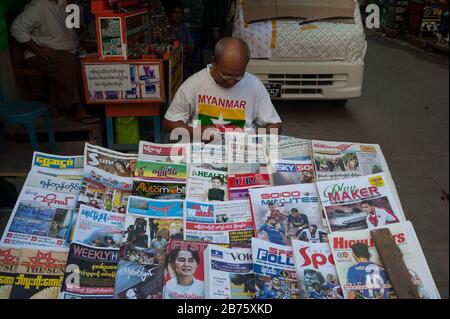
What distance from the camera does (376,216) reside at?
1334 millimetres

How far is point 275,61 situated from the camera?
4.78 m

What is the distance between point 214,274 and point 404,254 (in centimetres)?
54

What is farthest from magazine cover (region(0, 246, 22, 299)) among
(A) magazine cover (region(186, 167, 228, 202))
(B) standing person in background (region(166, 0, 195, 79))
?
(B) standing person in background (region(166, 0, 195, 79))

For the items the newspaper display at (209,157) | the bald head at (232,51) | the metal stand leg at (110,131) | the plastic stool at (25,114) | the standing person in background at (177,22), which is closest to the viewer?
the newspaper display at (209,157)

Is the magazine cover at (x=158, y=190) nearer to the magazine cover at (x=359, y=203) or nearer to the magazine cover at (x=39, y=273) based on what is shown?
the magazine cover at (x=39, y=273)

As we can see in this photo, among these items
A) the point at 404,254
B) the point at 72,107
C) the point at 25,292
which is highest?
the point at 404,254

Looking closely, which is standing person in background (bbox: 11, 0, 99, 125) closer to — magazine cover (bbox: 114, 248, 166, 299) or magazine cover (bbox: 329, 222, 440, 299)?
magazine cover (bbox: 114, 248, 166, 299)

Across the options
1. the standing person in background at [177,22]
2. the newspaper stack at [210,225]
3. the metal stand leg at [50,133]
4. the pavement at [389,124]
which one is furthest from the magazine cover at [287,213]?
the standing person in background at [177,22]

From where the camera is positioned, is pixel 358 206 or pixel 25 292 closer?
pixel 25 292

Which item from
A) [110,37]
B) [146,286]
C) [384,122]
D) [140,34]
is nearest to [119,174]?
[146,286]

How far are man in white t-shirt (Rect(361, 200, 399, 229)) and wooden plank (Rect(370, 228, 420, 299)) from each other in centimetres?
7

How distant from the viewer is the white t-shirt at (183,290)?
116 cm

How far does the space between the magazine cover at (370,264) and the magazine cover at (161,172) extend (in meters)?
0.58

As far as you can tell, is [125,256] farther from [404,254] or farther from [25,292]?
[404,254]
